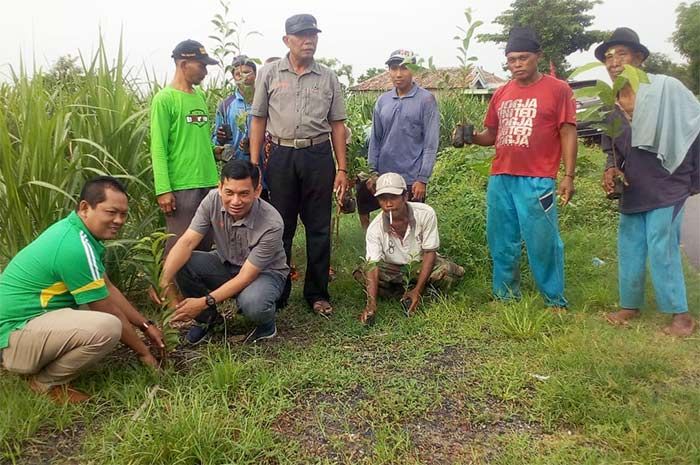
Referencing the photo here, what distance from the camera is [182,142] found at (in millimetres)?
3447

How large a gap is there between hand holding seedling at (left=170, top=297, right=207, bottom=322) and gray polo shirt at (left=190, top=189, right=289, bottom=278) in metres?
0.37

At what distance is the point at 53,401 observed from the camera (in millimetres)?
2426

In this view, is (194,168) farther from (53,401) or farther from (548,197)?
(548,197)

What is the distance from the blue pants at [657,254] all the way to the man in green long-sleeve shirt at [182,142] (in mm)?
2740

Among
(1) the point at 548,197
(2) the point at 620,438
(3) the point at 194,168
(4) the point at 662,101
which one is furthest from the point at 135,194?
(4) the point at 662,101

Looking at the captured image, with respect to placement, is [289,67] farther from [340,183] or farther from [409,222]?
[409,222]

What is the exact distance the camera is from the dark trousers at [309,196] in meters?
3.57

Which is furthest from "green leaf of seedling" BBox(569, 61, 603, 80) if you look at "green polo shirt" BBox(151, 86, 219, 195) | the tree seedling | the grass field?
"green polo shirt" BBox(151, 86, 219, 195)

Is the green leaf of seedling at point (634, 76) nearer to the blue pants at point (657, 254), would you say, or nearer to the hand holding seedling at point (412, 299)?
the blue pants at point (657, 254)

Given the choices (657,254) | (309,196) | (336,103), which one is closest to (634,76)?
(657,254)

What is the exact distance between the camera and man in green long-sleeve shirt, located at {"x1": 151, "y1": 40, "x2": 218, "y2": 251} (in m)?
3.35

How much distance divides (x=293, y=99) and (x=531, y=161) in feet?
5.21

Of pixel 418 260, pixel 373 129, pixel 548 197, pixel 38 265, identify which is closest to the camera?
pixel 38 265

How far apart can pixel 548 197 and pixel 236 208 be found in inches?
76.8
